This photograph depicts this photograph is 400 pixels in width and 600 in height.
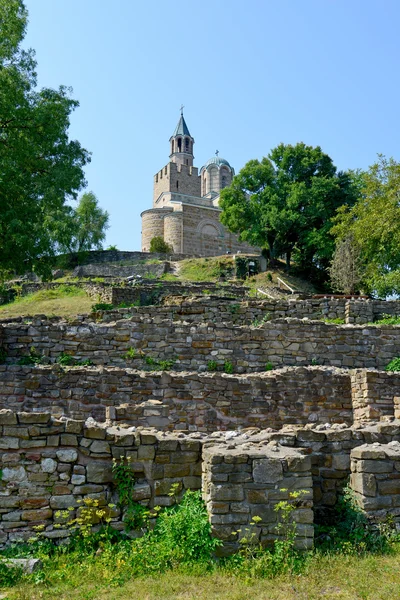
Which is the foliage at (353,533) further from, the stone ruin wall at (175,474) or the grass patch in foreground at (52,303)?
the grass patch in foreground at (52,303)

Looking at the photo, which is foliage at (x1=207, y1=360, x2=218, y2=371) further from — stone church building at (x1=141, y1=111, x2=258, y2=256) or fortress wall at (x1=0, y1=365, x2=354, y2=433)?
stone church building at (x1=141, y1=111, x2=258, y2=256)

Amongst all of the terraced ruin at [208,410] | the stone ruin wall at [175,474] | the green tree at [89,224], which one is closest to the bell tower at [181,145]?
the green tree at [89,224]

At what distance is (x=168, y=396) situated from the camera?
1005cm

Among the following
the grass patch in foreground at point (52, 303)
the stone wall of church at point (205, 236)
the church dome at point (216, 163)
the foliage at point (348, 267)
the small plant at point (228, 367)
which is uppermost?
the church dome at point (216, 163)

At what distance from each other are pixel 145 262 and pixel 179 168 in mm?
36390

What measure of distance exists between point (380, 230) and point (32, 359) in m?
20.4

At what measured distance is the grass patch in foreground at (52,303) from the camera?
66.9ft

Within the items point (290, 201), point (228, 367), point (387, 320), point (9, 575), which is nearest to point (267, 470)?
point (9, 575)

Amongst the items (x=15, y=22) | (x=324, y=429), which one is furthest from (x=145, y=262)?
(x=324, y=429)

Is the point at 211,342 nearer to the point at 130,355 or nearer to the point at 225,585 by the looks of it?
the point at 130,355

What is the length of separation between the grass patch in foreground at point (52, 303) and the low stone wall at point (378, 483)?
14429mm

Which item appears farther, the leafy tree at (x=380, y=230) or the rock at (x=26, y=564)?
the leafy tree at (x=380, y=230)

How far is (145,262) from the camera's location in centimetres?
3872

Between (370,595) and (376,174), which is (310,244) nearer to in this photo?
(376,174)
